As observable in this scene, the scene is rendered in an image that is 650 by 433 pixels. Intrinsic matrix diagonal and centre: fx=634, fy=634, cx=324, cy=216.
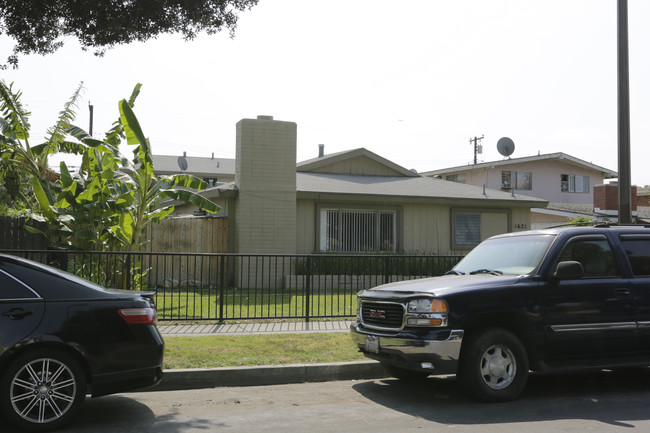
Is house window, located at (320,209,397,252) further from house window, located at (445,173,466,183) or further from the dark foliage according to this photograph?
house window, located at (445,173,466,183)

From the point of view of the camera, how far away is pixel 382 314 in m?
7.40

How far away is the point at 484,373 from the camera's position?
22.4ft

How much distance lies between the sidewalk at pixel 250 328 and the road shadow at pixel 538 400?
3123 mm

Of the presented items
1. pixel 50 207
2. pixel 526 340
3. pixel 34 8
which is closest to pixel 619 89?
pixel 526 340

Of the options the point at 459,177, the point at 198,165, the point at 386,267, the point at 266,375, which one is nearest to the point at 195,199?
the point at 386,267

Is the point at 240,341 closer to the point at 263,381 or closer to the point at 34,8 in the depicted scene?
the point at 263,381

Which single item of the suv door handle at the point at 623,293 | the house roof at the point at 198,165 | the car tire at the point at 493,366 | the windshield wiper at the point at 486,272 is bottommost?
the car tire at the point at 493,366

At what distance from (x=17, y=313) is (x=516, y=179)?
34.5 m

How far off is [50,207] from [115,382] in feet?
32.0

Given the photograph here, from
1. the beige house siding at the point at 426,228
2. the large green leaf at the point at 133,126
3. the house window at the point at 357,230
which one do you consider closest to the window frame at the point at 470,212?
the beige house siding at the point at 426,228

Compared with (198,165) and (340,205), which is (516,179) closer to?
(340,205)

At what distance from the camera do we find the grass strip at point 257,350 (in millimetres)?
8359

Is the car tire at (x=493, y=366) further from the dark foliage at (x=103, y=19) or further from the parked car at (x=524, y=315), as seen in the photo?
the dark foliage at (x=103, y=19)

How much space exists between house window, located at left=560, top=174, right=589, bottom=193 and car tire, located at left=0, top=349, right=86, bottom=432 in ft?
120
